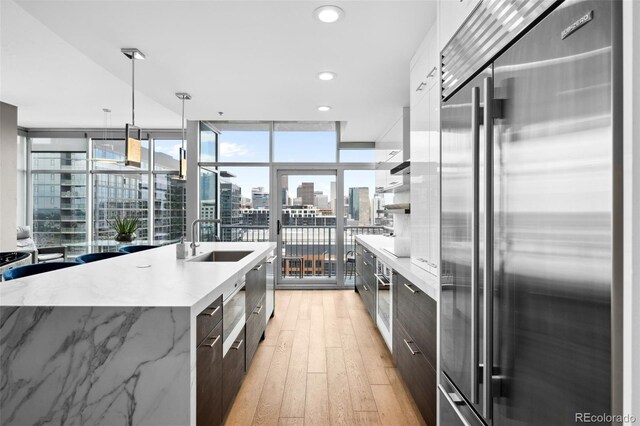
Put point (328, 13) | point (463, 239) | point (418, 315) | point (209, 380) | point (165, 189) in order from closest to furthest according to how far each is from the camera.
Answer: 1. point (463, 239)
2. point (209, 380)
3. point (418, 315)
4. point (328, 13)
5. point (165, 189)

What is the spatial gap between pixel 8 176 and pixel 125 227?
182cm

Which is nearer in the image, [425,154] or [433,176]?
[433,176]

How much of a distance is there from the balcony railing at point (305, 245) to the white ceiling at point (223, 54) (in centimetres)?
196

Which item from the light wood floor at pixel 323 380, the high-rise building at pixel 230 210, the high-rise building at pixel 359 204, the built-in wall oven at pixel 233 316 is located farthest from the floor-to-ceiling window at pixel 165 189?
the built-in wall oven at pixel 233 316

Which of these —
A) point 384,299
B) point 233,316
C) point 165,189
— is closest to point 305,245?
point 384,299

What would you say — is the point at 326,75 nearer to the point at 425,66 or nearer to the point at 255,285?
the point at 425,66

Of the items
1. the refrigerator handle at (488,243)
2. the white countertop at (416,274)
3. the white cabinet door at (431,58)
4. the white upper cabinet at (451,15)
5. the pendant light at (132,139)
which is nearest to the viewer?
the refrigerator handle at (488,243)

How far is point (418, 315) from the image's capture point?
2.02 m

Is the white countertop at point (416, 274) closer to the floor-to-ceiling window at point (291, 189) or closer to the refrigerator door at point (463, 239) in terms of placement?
the refrigerator door at point (463, 239)

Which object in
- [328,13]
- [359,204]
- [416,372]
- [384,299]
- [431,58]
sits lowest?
[416,372]

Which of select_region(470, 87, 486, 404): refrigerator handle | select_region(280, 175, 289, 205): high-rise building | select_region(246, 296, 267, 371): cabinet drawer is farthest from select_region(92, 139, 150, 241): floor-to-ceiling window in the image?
select_region(470, 87, 486, 404): refrigerator handle

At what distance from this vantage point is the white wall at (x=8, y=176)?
504 centimetres

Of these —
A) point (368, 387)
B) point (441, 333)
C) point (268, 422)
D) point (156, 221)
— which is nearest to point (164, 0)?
point (441, 333)

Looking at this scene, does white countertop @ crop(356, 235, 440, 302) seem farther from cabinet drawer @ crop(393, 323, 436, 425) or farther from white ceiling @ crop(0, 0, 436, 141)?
white ceiling @ crop(0, 0, 436, 141)
